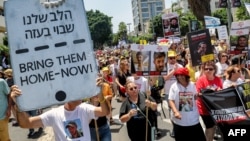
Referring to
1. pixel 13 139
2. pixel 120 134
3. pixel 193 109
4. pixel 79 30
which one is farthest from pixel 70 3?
pixel 13 139

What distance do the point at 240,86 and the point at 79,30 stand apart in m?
3.21

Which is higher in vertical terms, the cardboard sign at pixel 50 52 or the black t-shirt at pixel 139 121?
the cardboard sign at pixel 50 52

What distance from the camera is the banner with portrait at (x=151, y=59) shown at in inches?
269

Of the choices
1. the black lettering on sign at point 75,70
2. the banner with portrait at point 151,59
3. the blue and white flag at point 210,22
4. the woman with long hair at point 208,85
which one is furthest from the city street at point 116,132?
the blue and white flag at point 210,22

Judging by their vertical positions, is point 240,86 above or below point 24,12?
below

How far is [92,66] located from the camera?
3777 millimetres

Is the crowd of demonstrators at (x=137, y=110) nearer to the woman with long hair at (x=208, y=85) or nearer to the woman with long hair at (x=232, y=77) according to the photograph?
the woman with long hair at (x=208, y=85)

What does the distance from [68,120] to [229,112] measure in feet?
9.48

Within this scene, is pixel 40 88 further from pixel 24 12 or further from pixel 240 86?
pixel 240 86

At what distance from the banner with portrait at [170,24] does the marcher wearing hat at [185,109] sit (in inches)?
408

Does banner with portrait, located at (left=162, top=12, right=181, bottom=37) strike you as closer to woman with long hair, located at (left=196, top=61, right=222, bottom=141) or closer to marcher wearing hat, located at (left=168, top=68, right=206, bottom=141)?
woman with long hair, located at (left=196, top=61, right=222, bottom=141)

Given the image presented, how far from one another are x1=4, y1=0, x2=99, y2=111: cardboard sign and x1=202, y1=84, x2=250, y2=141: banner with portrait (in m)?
2.98

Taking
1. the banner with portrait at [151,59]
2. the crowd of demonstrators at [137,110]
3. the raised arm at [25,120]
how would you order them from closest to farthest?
the raised arm at [25,120]
the crowd of demonstrators at [137,110]
the banner with portrait at [151,59]

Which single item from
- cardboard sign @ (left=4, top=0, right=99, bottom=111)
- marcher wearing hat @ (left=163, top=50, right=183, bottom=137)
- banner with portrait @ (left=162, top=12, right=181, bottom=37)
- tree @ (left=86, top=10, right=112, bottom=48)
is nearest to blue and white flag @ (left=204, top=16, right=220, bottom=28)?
banner with portrait @ (left=162, top=12, right=181, bottom=37)
